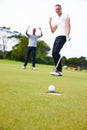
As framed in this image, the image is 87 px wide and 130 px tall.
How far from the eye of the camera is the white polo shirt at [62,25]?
40.3ft

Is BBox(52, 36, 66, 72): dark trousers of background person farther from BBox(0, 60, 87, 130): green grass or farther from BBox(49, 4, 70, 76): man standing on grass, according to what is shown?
BBox(0, 60, 87, 130): green grass

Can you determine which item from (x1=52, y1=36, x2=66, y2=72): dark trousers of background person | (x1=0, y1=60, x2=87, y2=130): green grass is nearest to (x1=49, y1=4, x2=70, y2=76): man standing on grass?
(x1=52, y1=36, x2=66, y2=72): dark trousers of background person

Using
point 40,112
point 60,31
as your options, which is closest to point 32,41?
point 60,31

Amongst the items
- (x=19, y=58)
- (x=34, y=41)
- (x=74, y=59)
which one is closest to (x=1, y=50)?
(x=19, y=58)

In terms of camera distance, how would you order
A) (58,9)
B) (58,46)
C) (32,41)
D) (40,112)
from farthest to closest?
(32,41)
(58,46)
(58,9)
(40,112)

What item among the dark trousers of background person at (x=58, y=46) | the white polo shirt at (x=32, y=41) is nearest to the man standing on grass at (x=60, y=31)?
the dark trousers of background person at (x=58, y=46)

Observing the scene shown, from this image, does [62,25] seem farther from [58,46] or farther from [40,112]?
[40,112]

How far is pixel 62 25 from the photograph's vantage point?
40.4 ft

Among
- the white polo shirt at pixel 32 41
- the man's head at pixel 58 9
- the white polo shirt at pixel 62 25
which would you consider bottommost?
the white polo shirt at pixel 32 41

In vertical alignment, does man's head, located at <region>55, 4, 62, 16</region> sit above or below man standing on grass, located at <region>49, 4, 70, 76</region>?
above

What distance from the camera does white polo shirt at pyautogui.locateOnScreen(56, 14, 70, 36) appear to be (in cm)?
1227

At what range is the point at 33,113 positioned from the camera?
172 inches

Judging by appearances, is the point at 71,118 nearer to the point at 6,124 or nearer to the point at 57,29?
the point at 6,124

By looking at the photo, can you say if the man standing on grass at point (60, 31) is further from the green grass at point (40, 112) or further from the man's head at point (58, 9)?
the green grass at point (40, 112)
